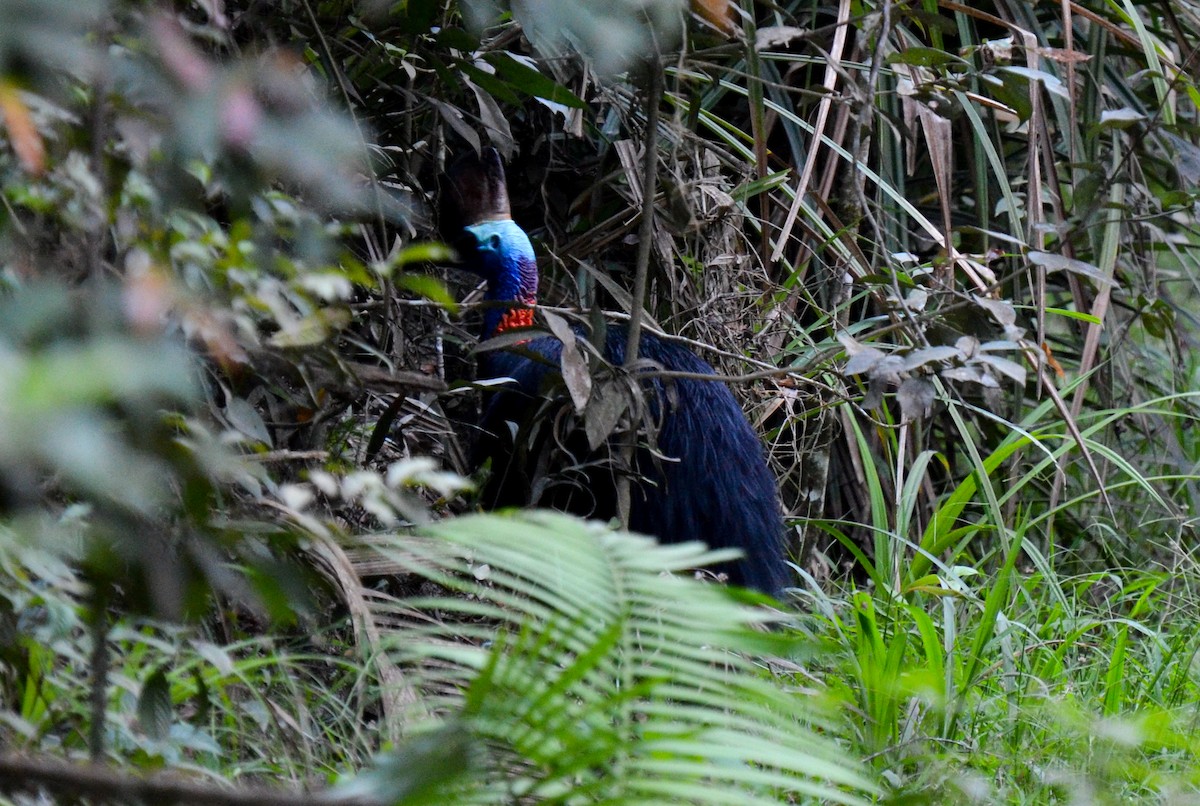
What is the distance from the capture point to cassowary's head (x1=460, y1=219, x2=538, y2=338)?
3029mm

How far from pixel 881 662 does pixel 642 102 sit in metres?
1.13

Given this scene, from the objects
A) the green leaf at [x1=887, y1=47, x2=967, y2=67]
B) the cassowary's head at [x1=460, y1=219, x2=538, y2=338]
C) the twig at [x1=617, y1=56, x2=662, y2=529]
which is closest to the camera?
the twig at [x1=617, y1=56, x2=662, y2=529]

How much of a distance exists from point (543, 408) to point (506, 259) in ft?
3.22

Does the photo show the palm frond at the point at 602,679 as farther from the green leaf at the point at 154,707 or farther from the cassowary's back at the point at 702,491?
the cassowary's back at the point at 702,491

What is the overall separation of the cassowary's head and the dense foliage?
0.09 m

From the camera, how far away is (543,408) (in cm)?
213

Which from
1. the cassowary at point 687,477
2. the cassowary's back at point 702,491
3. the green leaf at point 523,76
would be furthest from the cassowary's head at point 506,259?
the green leaf at point 523,76

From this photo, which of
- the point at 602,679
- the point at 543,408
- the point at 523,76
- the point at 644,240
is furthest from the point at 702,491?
the point at 602,679

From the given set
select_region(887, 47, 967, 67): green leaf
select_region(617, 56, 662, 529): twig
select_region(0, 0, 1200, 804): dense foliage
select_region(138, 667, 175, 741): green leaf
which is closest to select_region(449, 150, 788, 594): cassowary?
select_region(0, 0, 1200, 804): dense foliage

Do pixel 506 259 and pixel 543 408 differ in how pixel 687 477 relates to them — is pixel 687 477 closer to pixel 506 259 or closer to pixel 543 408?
pixel 543 408

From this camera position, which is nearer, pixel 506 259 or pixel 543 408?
pixel 543 408

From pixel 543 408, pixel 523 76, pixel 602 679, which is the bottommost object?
pixel 543 408

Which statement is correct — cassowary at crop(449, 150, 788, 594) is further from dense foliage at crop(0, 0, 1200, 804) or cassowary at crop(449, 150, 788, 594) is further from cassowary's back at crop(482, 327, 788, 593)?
dense foliage at crop(0, 0, 1200, 804)

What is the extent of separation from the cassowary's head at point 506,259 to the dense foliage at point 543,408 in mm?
90
